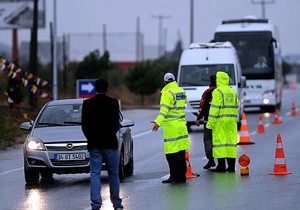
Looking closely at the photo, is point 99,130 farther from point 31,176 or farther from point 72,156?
point 31,176

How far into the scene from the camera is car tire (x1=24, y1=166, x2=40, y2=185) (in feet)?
57.2

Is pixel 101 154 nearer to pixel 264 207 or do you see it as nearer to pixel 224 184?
pixel 264 207

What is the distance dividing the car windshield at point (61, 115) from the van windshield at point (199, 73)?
13.9 meters

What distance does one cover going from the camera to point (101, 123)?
13.2 m

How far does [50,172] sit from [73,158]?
0.50 metres

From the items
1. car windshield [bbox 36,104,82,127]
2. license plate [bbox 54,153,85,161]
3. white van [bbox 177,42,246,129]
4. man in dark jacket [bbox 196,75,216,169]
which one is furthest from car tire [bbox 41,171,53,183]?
white van [bbox 177,42,246,129]

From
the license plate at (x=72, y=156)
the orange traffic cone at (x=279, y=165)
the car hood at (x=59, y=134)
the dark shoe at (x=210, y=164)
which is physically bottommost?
the dark shoe at (x=210, y=164)

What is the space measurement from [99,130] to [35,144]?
4.34m

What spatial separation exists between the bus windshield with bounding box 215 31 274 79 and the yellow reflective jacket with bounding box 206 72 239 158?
2423 cm

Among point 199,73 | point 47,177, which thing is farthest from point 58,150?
point 199,73

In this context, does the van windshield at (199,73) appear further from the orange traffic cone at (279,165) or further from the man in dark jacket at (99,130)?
the man in dark jacket at (99,130)

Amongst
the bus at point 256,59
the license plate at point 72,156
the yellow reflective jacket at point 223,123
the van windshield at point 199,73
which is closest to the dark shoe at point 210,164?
the yellow reflective jacket at point 223,123

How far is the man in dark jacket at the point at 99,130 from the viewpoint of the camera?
13.2 m

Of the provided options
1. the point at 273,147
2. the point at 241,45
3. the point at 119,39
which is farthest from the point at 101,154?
the point at 119,39
